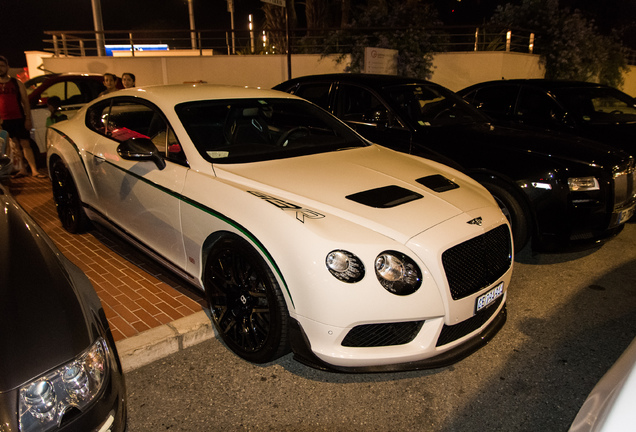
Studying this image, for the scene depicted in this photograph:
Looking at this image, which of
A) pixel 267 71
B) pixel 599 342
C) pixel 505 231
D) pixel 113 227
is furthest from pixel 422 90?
pixel 267 71

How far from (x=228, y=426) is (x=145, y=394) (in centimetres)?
58

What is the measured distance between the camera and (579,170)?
159 inches

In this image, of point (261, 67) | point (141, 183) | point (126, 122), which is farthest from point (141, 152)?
point (261, 67)

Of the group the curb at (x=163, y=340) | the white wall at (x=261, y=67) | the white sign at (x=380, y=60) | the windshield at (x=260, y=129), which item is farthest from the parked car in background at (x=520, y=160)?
the white wall at (x=261, y=67)

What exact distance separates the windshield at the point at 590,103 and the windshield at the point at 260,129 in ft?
11.9

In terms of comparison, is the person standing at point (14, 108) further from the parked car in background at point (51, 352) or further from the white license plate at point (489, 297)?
the white license plate at point (489, 297)

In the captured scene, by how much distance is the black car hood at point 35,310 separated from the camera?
60.2 inches

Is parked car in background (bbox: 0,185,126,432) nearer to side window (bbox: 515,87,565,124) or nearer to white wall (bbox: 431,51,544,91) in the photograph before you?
side window (bbox: 515,87,565,124)

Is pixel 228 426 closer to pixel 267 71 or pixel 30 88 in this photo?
pixel 30 88

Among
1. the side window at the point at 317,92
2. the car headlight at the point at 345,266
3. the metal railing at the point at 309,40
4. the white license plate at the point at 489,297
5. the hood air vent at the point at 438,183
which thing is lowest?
the white license plate at the point at 489,297

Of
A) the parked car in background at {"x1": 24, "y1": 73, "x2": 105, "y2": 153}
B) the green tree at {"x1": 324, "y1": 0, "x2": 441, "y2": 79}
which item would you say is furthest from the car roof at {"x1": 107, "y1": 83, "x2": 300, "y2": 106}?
the green tree at {"x1": 324, "y1": 0, "x2": 441, "y2": 79}

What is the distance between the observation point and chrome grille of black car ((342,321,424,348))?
2.41m

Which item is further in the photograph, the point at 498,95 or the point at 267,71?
the point at 267,71

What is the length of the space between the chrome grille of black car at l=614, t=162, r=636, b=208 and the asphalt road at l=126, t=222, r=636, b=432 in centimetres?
114
